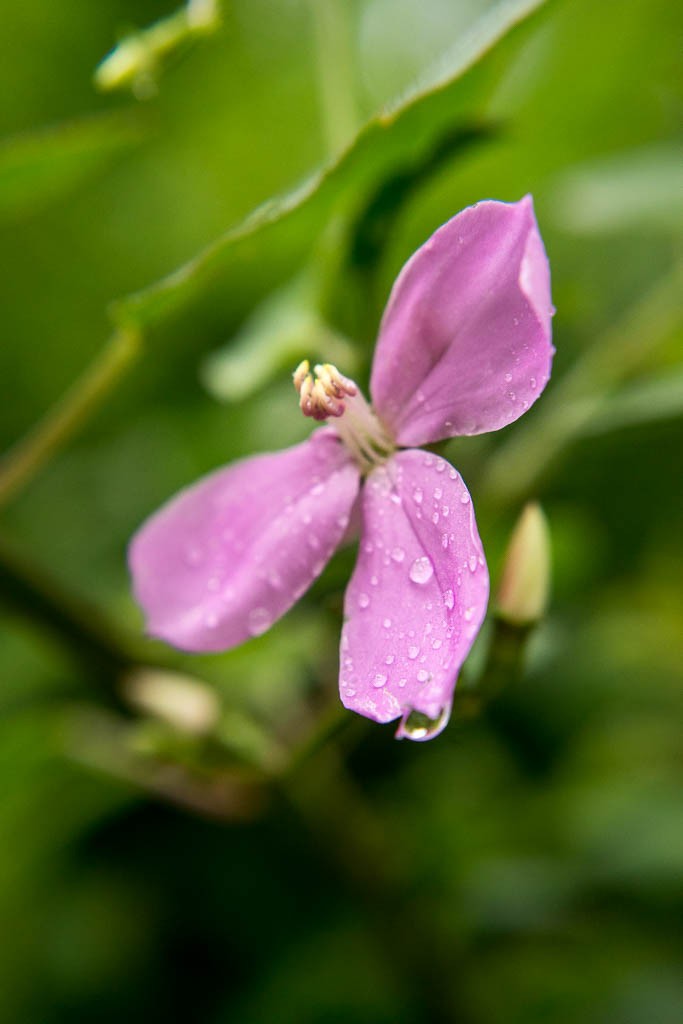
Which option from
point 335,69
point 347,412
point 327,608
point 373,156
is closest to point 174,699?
point 327,608

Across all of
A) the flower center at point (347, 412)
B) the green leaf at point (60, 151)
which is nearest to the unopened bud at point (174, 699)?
the flower center at point (347, 412)

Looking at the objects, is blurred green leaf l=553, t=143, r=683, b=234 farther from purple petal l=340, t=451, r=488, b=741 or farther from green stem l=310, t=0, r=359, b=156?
purple petal l=340, t=451, r=488, b=741

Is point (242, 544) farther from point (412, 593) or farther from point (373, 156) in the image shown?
point (373, 156)

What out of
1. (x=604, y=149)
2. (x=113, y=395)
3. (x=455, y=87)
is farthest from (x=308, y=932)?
(x=604, y=149)

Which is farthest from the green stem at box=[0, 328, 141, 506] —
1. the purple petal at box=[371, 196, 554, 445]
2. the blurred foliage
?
the purple petal at box=[371, 196, 554, 445]

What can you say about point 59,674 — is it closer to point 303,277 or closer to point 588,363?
point 303,277

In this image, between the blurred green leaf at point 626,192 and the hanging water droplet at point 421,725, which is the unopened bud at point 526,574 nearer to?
the hanging water droplet at point 421,725
